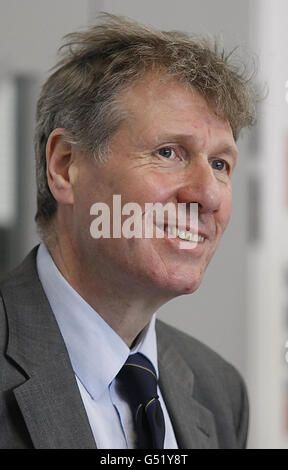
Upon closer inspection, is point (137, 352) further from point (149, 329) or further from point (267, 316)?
point (267, 316)

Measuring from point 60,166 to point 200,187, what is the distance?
16 cm

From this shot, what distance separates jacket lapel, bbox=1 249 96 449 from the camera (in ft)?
1.99

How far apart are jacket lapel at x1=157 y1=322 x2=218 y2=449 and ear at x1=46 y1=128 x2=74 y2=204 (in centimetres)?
24

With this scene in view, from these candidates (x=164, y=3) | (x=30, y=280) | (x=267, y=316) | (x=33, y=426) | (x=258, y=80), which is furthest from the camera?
(x=267, y=316)

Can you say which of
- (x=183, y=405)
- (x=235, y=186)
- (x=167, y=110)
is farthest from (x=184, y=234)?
(x=235, y=186)

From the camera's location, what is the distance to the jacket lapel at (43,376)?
605 millimetres

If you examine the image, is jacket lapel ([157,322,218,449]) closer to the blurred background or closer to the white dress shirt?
the white dress shirt

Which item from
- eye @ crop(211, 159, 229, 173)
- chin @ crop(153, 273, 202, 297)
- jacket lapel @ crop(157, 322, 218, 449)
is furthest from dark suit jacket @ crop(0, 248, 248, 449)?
eye @ crop(211, 159, 229, 173)

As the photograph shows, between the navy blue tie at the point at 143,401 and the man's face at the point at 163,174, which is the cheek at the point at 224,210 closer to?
the man's face at the point at 163,174

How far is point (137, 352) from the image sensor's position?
0.72m
